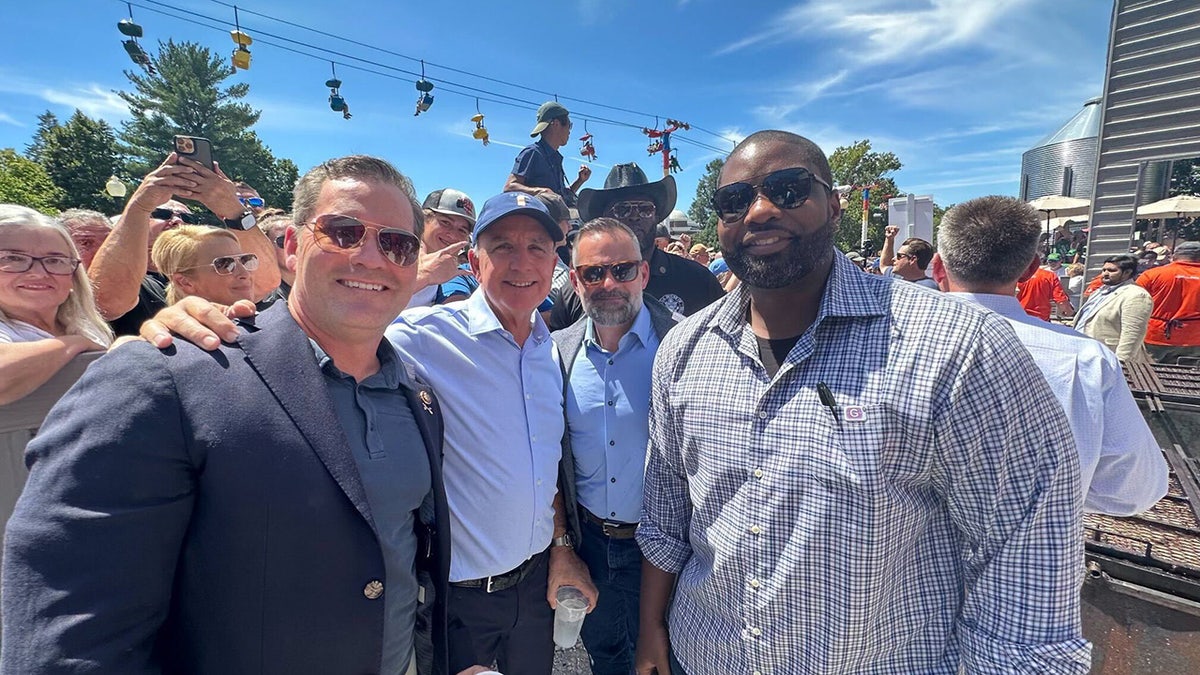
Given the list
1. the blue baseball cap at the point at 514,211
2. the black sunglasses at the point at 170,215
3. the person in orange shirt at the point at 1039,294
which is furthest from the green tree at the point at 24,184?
the person in orange shirt at the point at 1039,294

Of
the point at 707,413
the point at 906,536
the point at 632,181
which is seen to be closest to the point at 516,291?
the point at 707,413

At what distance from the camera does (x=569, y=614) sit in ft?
7.14

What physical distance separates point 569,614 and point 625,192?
321cm

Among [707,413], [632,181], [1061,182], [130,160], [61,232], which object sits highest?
[130,160]

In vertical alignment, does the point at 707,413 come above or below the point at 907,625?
above

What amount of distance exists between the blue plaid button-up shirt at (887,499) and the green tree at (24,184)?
33.4 meters

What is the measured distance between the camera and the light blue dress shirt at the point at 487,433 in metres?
1.99

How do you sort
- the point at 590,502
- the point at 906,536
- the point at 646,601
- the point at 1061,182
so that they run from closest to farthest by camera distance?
the point at 906,536 < the point at 646,601 < the point at 590,502 < the point at 1061,182

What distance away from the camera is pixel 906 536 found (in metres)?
1.41

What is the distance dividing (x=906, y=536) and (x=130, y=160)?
172ft

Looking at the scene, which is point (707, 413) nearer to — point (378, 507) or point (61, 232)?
point (378, 507)

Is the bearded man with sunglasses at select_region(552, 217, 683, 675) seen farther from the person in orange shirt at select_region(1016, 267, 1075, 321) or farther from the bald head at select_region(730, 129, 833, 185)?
the person in orange shirt at select_region(1016, 267, 1075, 321)

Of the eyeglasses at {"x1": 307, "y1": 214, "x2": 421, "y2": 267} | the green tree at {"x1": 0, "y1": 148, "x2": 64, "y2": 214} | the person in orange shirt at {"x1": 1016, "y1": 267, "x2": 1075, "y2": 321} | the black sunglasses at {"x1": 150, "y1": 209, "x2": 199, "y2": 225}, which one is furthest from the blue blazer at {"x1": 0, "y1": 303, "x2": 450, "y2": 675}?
the green tree at {"x1": 0, "y1": 148, "x2": 64, "y2": 214}

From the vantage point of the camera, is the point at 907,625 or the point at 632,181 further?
the point at 632,181
